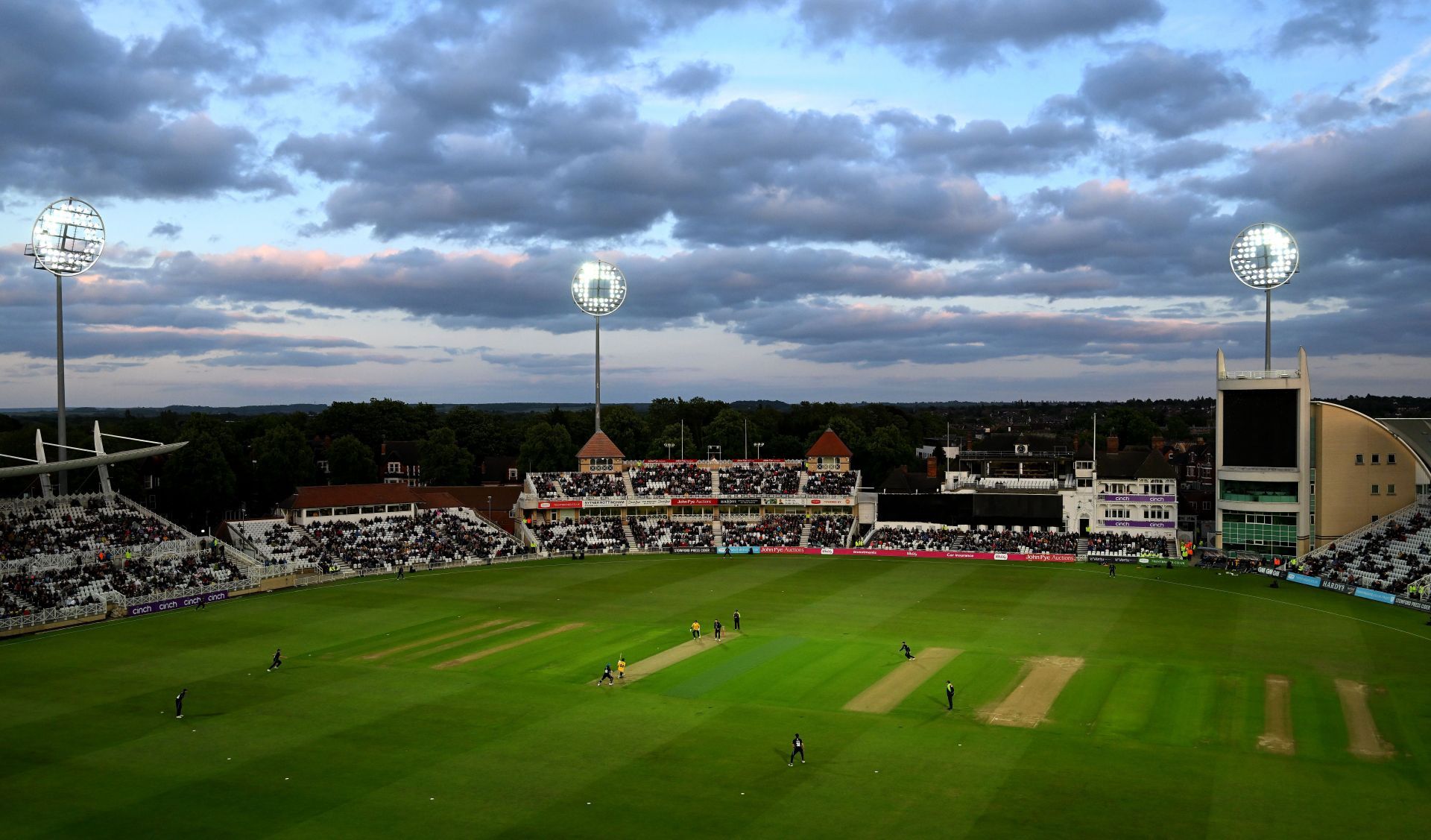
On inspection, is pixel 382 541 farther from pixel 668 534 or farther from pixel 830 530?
pixel 830 530

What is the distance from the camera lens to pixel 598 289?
274 feet

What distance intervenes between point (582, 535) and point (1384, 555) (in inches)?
1961

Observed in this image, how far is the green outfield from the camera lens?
2286cm

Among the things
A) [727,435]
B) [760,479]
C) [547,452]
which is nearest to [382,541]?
[760,479]

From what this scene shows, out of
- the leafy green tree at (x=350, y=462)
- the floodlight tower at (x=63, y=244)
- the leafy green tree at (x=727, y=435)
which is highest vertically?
the floodlight tower at (x=63, y=244)

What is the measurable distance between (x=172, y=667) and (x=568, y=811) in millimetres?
22046

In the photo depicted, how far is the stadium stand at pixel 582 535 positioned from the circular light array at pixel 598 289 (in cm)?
1705

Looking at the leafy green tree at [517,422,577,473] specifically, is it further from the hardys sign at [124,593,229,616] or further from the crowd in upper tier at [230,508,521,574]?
the hardys sign at [124,593,229,616]

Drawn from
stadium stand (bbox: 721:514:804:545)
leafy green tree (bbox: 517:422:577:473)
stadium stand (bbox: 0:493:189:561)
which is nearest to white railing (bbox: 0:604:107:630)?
stadium stand (bbox: 0:493:189:561)

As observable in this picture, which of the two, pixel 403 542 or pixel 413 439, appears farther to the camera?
pixel 413 439

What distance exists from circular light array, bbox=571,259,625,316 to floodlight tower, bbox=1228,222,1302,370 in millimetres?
44604

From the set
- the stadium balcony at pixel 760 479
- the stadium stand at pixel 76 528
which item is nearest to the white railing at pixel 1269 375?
the stadium balcony at pixel 760 479

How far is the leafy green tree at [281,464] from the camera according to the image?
85.0 metres

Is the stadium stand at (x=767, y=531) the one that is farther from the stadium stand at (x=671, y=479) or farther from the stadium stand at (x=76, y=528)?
the stadium stand at (x=76, y=528)
